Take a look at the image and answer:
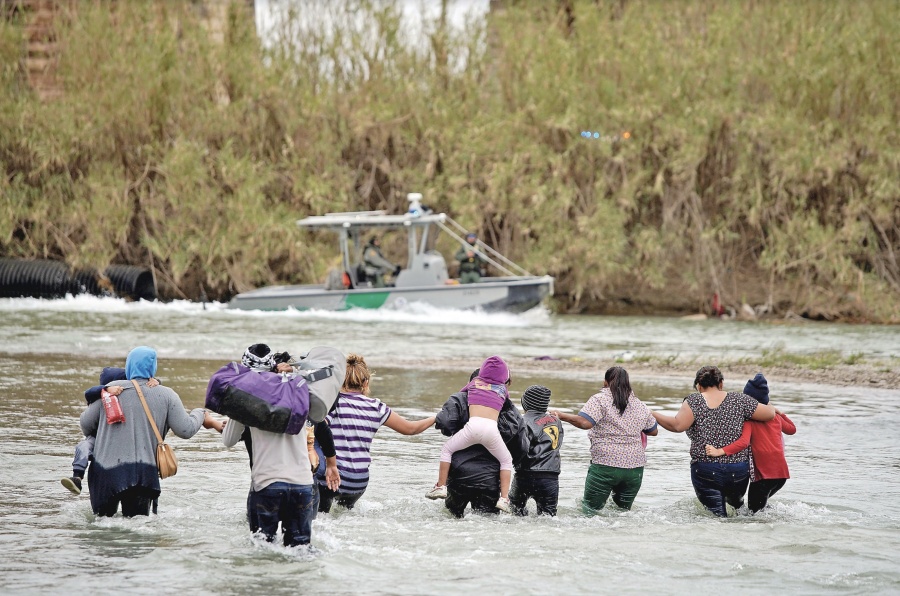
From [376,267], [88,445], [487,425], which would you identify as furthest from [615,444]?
[376,267]

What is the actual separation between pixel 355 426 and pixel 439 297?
69.4 ft

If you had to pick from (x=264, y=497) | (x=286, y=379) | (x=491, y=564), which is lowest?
(x=491, y=564)

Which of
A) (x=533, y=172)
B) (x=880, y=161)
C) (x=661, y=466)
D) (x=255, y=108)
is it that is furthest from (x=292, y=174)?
(x=661, y=466)

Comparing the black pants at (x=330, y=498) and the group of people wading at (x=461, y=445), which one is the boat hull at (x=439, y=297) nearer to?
the group of people wading at (x=461, y=445)

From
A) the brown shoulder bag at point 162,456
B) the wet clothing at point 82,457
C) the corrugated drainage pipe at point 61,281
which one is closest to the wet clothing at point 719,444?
the brown shoulder bag at point 162,456

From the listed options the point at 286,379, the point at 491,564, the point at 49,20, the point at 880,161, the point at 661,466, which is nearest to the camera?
the point at 286,379

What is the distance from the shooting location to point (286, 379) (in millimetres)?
6902

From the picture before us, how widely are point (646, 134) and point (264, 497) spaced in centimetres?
3069

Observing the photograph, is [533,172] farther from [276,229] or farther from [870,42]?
[870,42]

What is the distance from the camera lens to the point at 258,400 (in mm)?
6770

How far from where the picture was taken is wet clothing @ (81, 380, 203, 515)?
25.6 feet

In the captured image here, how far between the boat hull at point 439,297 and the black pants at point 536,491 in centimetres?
2019

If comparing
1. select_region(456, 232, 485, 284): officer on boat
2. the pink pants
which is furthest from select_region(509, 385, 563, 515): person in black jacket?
select_region(456, 232, 485, 284): officer on boat

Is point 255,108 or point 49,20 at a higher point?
point 49,20
